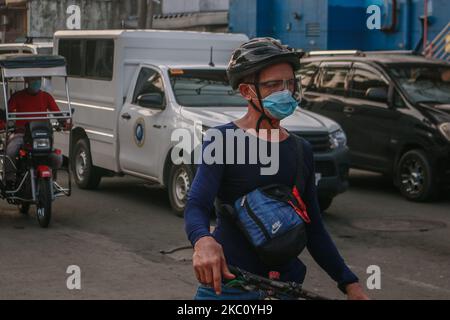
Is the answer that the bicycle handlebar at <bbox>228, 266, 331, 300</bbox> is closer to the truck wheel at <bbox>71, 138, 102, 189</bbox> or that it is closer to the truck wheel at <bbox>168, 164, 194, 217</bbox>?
the truck wheel at <bbox>168, 164, 194, 217</bbox>

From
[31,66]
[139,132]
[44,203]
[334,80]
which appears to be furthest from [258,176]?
[334,80]

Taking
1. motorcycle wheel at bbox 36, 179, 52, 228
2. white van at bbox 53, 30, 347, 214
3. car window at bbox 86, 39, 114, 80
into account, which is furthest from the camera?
car window at bbox 86, 39, 114, 80

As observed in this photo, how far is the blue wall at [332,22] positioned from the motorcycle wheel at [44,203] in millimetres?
13550

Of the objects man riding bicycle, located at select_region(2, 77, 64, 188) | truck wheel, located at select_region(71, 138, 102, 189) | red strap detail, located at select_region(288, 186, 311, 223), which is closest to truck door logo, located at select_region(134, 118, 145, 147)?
man riding bicycle, located at select_region(2, 77, 64, 188)

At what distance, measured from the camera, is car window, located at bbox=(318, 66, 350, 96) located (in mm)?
15094

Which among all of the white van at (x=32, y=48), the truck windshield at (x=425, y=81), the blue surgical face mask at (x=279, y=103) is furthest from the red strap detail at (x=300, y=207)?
the white van at (x=32, y=48)

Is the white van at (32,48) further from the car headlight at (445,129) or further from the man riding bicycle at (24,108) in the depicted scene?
the car headlight at (445,129)

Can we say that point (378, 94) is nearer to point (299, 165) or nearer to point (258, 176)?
point (299, 165)

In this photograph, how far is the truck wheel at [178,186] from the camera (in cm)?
1176

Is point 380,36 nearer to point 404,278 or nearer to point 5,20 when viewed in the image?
point 404,278

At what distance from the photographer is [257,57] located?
3840 mm

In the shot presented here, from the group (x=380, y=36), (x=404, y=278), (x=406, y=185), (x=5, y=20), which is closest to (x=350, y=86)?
(x=406, y=185)

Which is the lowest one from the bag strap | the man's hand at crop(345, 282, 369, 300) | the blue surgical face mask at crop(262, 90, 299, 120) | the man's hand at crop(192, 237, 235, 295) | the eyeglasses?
the man's hand at crop(345, 282, 369, 300)

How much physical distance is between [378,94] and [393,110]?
30cm
